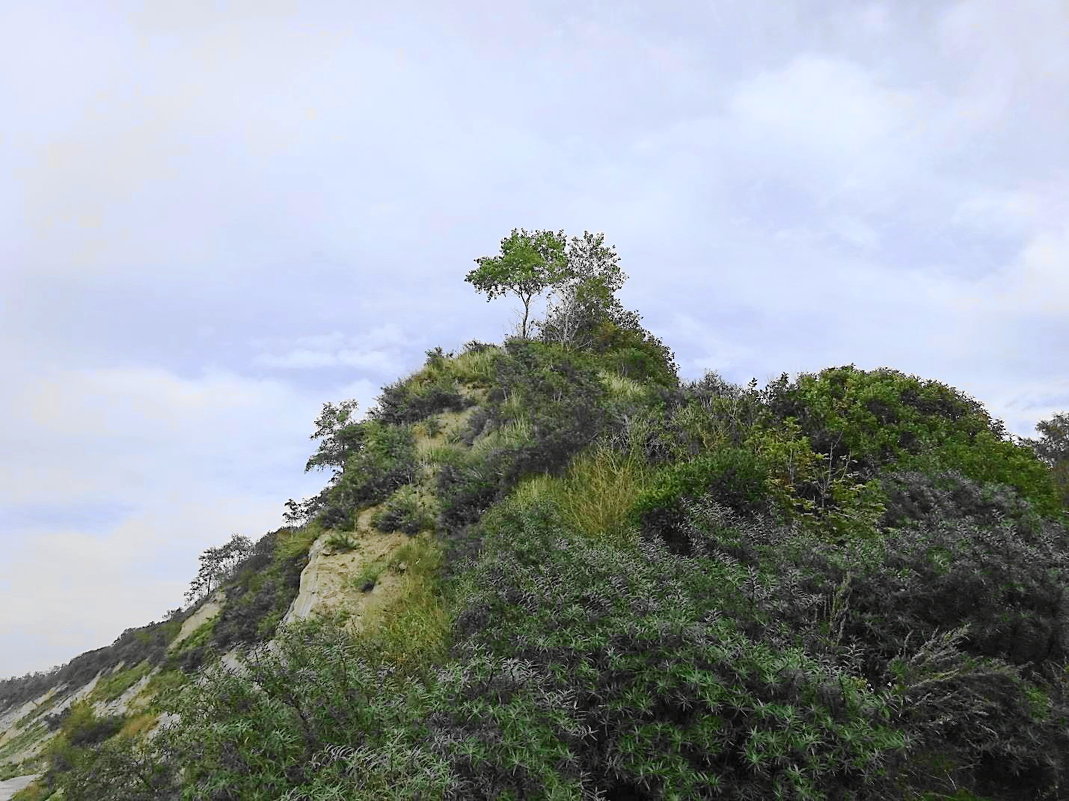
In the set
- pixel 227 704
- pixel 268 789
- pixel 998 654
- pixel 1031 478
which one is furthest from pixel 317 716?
pixel 1031 478

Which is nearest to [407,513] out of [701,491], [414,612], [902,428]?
[414,612]

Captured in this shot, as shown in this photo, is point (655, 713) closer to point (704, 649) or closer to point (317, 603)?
point (704, 649)

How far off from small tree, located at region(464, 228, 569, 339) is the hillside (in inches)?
591

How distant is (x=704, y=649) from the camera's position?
3682 mm

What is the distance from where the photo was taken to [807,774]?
334 centimetres

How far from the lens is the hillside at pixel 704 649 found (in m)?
3.35

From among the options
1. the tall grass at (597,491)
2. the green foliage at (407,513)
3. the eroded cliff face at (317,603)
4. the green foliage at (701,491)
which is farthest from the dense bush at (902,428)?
the eroded cliff face at (317,603)

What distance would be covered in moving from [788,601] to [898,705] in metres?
0.95

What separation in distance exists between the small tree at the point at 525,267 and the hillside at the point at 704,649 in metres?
15.0

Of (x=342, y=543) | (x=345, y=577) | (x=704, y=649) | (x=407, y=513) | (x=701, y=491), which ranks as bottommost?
(x=704, y=649)

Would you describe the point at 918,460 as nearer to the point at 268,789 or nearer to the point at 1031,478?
the point at 1031,478

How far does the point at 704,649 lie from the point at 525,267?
20948mm

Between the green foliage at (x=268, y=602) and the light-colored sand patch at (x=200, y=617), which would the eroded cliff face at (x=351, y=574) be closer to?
the green foliage at (x=268, y=602)

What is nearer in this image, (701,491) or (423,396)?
(701,491)
